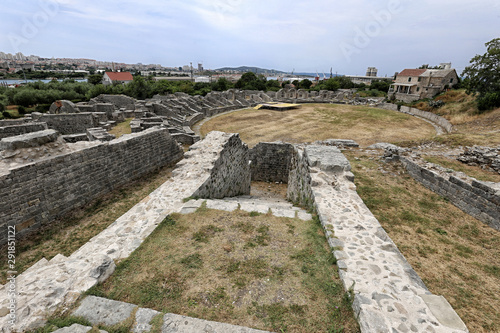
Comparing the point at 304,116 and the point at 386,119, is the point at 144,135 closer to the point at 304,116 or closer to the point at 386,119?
the point at 304,116

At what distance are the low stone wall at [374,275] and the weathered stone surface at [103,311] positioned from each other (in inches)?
119

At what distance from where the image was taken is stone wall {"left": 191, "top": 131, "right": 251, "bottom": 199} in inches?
297

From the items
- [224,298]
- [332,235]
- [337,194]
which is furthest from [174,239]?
[337,194]

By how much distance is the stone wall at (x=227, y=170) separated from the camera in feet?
24.8

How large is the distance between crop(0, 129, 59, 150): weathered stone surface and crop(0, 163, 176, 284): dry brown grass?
→ 2212mm

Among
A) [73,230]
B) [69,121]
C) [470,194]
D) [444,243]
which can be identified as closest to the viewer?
[444,243]

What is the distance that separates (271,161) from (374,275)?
10227 millimetres

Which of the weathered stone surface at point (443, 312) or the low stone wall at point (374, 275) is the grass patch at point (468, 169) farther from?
the weathered stone surface at point (443, 312)

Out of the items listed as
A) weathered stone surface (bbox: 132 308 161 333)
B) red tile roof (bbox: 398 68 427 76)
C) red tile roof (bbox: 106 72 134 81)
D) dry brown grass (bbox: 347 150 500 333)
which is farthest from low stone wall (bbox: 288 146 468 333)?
red tile roof (bbox: 106 72 134 81)

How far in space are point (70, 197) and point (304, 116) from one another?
30.3m

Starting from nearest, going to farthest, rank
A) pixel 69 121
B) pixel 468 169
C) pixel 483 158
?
1. pixel 468 169
2. pixel 483 158
3. pixel 69 121

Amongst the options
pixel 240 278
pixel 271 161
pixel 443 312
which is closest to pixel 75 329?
pixel 240 278

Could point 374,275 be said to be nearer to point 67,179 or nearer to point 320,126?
point 67,179

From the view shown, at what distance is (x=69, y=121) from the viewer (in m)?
18.2
